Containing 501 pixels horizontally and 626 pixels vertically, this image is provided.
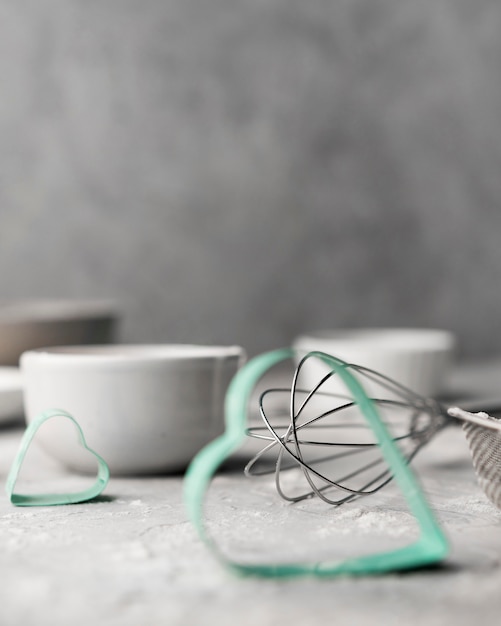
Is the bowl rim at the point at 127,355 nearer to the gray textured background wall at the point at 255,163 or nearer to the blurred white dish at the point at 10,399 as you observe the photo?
the blurred white dish at the point at 10,399

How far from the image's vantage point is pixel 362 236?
4.33 feet

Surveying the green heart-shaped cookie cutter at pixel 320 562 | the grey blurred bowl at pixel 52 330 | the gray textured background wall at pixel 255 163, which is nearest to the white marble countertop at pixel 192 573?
the green heart-shaped cookie cutter at pixel 320 562

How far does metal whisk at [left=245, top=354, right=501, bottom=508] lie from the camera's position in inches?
15.2

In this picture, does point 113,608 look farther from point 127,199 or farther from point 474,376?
point 127,199

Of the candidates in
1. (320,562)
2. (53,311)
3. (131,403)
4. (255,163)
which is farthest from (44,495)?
(255,163)

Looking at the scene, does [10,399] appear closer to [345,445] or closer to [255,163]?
[345,445]

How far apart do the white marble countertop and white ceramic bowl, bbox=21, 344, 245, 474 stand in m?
0.03

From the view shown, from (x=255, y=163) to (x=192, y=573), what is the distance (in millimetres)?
1015

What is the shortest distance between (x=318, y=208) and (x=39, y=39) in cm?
48

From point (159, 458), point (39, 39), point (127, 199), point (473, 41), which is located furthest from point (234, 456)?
point (473, 41)

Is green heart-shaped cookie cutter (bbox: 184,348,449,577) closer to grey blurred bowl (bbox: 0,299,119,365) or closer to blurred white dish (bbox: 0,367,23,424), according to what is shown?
blurred white dish (bbox: 0,367,23,424)

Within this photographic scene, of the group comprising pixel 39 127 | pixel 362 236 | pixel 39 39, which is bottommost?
pixel 362 236

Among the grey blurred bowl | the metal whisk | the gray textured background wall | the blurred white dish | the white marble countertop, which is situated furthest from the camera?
the gray textured background wall

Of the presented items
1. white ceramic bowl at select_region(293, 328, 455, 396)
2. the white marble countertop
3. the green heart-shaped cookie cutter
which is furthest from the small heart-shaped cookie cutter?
white ceramic bowl at select_region(293, 328, 455, 396)
